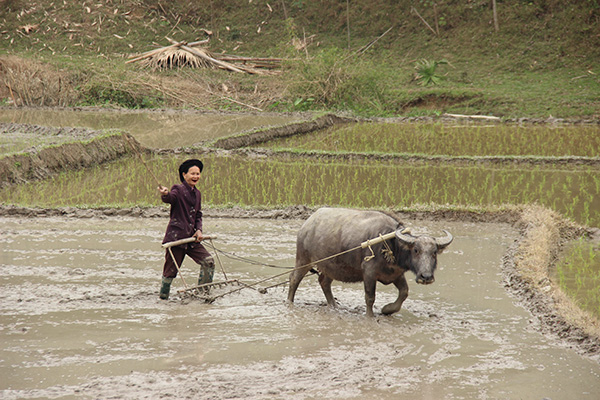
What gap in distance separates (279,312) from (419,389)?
164cm

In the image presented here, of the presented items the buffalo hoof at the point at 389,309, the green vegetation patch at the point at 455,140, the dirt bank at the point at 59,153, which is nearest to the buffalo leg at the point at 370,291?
the buffalo hoof at the point at 389,309

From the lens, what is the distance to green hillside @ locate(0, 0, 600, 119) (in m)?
18.4

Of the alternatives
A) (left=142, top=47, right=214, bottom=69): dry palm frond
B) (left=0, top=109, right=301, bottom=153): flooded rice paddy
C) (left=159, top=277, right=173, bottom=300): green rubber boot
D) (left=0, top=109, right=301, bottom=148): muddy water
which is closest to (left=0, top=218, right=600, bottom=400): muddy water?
(left=159, top=277, right=173, bottom=300): green rubber boot

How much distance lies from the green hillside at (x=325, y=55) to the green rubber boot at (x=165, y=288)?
1316 centimetres

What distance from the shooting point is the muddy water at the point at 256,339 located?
3.98 meters

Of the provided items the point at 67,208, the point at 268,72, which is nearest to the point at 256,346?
the point at 67,208

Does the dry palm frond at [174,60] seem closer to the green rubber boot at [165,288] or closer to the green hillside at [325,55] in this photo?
the green hillside at [325,55]

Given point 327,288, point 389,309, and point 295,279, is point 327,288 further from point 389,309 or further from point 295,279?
point 389,309

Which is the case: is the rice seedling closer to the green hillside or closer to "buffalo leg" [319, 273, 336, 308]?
"buffalo leg" [319, 273, 336, 308]

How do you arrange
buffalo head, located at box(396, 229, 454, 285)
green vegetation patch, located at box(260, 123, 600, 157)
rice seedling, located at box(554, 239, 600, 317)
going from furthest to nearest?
green vegetation patch, located at box(260, 123, 600, 157) → rice seedling, located at box(554, 239, 600, 317) → buffalo head, located at box(396, 229, 454, 285)

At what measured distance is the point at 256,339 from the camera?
187 inches

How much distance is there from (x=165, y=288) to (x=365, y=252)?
163cm

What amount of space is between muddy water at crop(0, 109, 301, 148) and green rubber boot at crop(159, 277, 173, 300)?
25.4ft

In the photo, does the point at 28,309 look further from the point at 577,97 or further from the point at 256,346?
the point at 577,97
